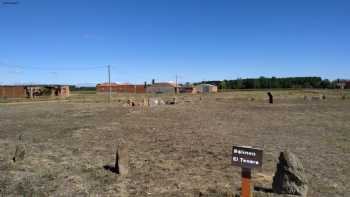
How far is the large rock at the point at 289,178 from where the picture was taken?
616 centimetres

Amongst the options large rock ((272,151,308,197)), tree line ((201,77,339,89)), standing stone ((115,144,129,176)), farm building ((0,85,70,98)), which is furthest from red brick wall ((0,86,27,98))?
tree line ((201,77,339,89))

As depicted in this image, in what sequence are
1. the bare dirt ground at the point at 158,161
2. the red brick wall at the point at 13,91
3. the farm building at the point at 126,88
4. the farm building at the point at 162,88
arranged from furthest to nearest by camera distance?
1. the farm building at the point at 126,88
2. the farm building at the point at 162,88
3. the red brick wall at the point at 13,91
4. the bare dirt ground at the point at 158,161

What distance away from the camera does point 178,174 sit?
762 centimetres

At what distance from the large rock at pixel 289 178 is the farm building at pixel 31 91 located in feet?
208

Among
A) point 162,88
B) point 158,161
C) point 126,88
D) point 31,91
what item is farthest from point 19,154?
point 126,88

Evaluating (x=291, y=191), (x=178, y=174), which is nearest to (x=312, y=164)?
(x=291, y=191)

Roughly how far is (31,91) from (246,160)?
216ft

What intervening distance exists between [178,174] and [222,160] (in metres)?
1.84

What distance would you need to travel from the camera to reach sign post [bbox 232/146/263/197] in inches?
201

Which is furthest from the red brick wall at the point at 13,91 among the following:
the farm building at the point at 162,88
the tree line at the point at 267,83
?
the tree line at the point at 267,83

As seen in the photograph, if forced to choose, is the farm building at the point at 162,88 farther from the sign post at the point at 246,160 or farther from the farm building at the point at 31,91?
the sign post at the point at 246,160

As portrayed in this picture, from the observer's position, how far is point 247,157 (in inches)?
204

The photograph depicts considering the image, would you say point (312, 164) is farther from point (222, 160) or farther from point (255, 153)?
point (255, 153)

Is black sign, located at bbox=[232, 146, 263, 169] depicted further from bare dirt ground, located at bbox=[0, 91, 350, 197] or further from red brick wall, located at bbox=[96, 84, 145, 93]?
red brick wall, located at bbox=[96, 84, 145, 93]
